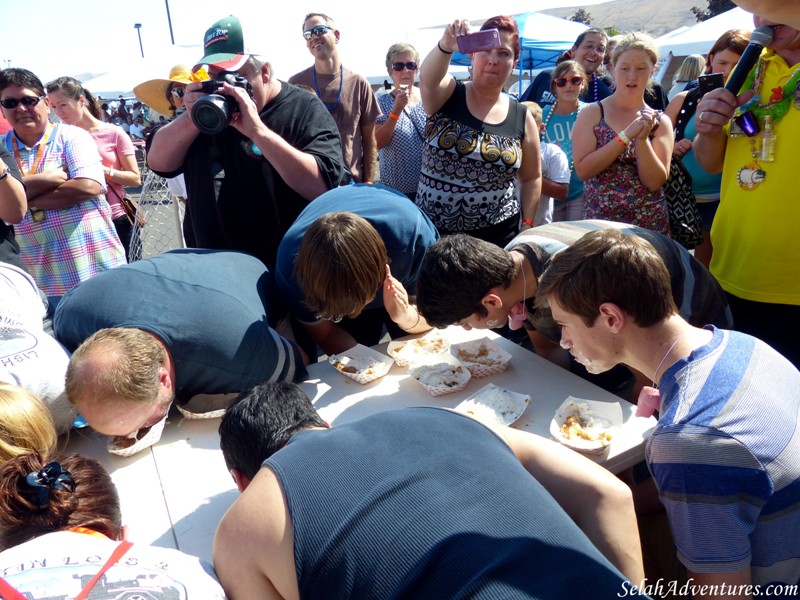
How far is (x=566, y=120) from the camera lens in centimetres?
353

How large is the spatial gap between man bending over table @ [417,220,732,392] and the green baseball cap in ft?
3.78

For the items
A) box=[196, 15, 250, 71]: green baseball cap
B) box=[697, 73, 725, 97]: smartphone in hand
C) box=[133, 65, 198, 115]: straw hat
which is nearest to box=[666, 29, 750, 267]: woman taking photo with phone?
box=[697, 73, 725, 97]: smartphone in hand

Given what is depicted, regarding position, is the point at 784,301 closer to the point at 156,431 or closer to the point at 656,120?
the point at 656,120

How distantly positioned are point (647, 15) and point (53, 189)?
7903 cm

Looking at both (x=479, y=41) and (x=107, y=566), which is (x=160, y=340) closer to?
(x=107, y=566)

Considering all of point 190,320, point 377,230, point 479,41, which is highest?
point 479,41

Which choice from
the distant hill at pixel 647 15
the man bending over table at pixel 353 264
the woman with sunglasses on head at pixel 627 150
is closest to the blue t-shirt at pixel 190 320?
the man bending over table at pixel 353 264

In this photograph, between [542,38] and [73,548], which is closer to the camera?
[73,548]

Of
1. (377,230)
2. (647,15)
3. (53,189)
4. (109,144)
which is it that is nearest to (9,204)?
(53,189)

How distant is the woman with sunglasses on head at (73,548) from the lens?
907 millimetres

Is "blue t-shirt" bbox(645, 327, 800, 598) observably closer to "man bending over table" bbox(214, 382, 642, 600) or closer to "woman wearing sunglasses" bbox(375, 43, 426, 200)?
"man bending over table" bbox(214, 382, 642, 600)

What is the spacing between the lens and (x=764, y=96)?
186 centimetres

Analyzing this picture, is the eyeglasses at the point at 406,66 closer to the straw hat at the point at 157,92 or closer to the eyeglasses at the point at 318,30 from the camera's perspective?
the eyeglasses at the point at 318,30

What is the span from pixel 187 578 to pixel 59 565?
Answer: 206 mm
